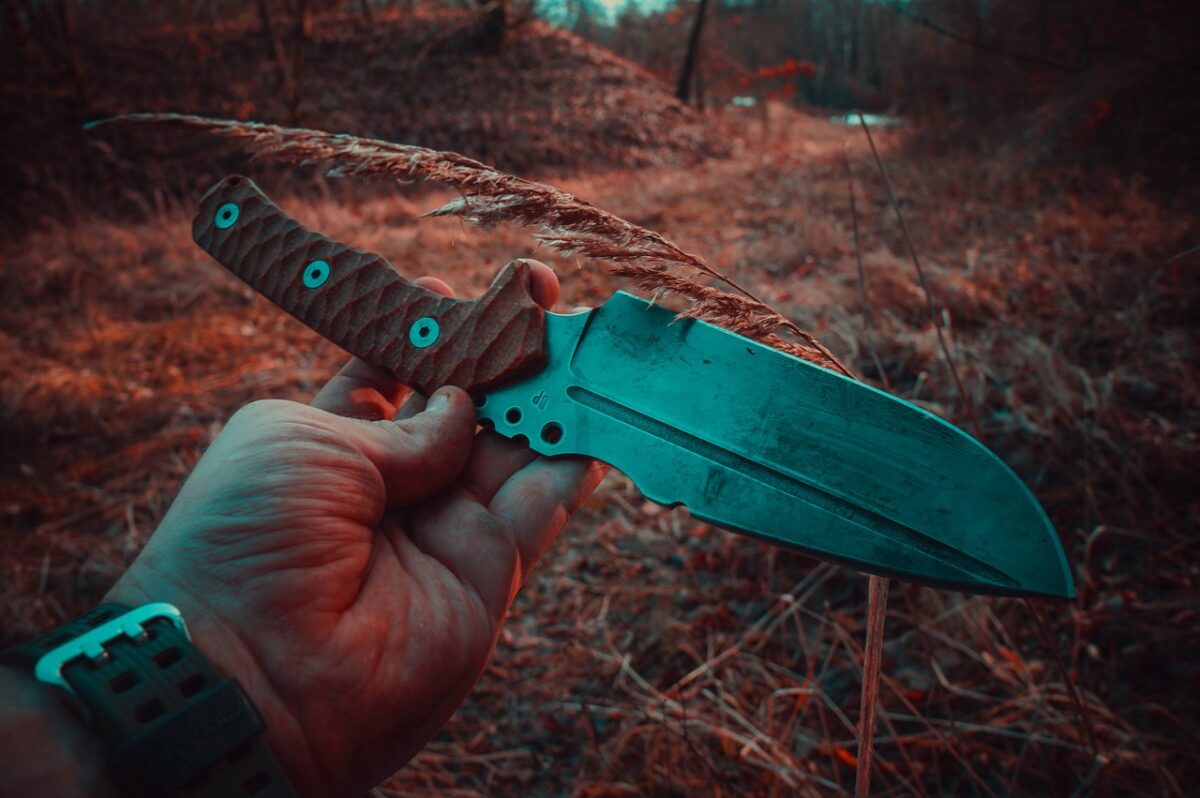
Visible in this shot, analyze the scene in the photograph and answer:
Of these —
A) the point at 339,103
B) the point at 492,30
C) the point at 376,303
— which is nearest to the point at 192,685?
the point at 376,303

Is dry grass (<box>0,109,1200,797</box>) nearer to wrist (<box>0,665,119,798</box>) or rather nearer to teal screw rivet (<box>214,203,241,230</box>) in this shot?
teal screw rivet (<box>214,203,241,230</box>)

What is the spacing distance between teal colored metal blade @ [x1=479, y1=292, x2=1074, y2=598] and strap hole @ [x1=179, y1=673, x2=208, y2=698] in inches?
36.7

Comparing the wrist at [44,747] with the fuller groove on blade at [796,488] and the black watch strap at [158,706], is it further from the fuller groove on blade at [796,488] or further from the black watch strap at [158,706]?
the fuller groove on blade at [796,488]

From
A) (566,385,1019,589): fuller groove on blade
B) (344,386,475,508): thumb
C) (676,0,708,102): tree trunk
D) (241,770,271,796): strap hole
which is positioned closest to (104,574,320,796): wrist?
(241,770,271,796): strap hole

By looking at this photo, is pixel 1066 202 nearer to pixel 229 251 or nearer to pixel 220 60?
pixel 229 251

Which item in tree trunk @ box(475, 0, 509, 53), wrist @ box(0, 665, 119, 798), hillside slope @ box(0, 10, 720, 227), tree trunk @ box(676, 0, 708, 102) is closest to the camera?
wrist @ box(0, 665, 119, 798)

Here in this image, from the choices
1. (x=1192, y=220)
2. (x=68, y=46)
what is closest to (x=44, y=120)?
(x=68, y=46)

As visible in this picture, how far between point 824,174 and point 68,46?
1420 cm

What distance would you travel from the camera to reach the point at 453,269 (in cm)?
648

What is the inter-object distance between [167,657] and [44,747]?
20 cm

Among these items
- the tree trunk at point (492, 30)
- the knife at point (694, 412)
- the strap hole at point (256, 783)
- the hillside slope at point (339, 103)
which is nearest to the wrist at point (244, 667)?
the strap hole at point (256, 783)

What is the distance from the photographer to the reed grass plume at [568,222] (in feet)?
4.92

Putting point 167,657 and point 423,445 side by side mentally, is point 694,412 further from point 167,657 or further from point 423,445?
point 167,657

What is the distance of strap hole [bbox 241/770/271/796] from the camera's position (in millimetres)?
1140
